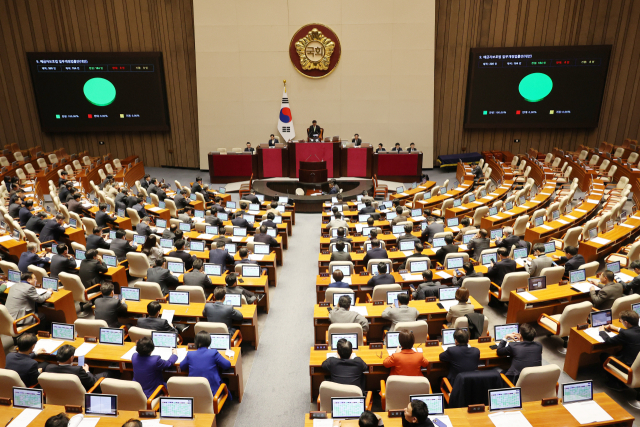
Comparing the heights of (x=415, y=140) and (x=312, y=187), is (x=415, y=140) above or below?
above

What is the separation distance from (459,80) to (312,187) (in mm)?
8332

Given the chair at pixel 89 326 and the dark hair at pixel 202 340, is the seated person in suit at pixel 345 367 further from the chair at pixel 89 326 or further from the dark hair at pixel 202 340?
the chair at pixel 89 326

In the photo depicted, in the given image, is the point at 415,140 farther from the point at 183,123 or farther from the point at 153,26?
the point at 153,26

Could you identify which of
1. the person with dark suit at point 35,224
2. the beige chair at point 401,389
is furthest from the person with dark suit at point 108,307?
the person with dark suit at point 35,224

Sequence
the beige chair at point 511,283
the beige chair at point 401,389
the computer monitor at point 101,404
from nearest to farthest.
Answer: the computer monitor at point 101,404 → the beige chair at point 401,389 → the beige chair at point 511,283

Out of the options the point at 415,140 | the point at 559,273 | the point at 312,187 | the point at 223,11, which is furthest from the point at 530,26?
the point at 559,273

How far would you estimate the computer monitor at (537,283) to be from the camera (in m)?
6.92

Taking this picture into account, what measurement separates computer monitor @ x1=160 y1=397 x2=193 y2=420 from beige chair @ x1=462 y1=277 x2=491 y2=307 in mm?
4451

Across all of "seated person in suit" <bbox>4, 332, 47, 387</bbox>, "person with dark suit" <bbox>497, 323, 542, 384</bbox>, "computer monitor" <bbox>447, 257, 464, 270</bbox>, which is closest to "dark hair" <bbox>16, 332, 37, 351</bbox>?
"seated person in suit" <bbox>4, 332, 47, 387</bbox>

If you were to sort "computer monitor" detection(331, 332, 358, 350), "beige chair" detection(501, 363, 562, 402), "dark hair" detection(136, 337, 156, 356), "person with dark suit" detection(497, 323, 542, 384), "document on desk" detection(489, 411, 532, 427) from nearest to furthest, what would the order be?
"document on desk" detection(489, 411, 532, 427) < "beige chair" detection(501, 363, 562, 402) < "dark hair" detection(136, 337, 156, 356) < "person with dark suit" detection(497, 323, 542, 384) < "computer monitor" detection(331, 332, 358, 350)

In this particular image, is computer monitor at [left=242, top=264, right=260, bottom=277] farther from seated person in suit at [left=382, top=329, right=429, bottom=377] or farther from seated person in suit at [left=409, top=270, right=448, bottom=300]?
Answer: seated person in suit at [left=382, top=329, right=429, bottom=377]

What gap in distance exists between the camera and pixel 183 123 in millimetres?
20266

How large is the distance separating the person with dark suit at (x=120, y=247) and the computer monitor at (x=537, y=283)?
24.0 ft

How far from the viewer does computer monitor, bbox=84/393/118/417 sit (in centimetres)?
430
